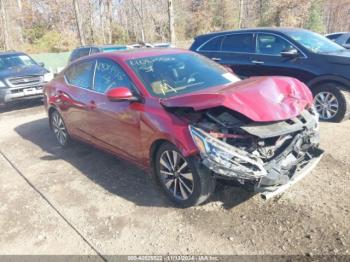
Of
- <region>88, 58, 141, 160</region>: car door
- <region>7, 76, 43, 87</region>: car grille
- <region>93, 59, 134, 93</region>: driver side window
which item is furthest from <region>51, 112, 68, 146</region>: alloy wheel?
<region>7, 76, 43, 87</region>: car grille

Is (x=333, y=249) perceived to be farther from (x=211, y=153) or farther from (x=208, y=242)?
(x=211, y=153)

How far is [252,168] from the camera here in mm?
3004

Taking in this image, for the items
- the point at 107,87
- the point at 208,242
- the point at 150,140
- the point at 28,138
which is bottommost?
the point at 28,138

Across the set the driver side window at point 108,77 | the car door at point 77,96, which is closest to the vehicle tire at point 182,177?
the driver side window at point 108,77

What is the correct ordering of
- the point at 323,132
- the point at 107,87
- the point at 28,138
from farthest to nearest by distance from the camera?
1. the point at 28,138
2. the point at 323,132
3. the point at 107,87

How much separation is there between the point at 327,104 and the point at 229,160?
12.9ft

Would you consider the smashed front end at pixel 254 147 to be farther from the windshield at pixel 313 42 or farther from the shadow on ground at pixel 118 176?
the windshield at pixel 313 42

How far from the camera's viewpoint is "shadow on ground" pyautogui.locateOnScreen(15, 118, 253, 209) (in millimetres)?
3813

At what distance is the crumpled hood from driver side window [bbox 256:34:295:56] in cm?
308

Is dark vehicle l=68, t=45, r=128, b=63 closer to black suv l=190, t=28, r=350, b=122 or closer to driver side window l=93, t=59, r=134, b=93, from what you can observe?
black suv l=190, t=28, r=350, b=122

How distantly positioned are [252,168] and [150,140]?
1242 millimetres

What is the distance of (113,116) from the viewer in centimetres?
421

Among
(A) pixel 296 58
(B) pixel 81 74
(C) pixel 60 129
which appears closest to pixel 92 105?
(B) pixel 81 74

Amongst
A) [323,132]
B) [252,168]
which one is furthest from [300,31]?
[252,168]
